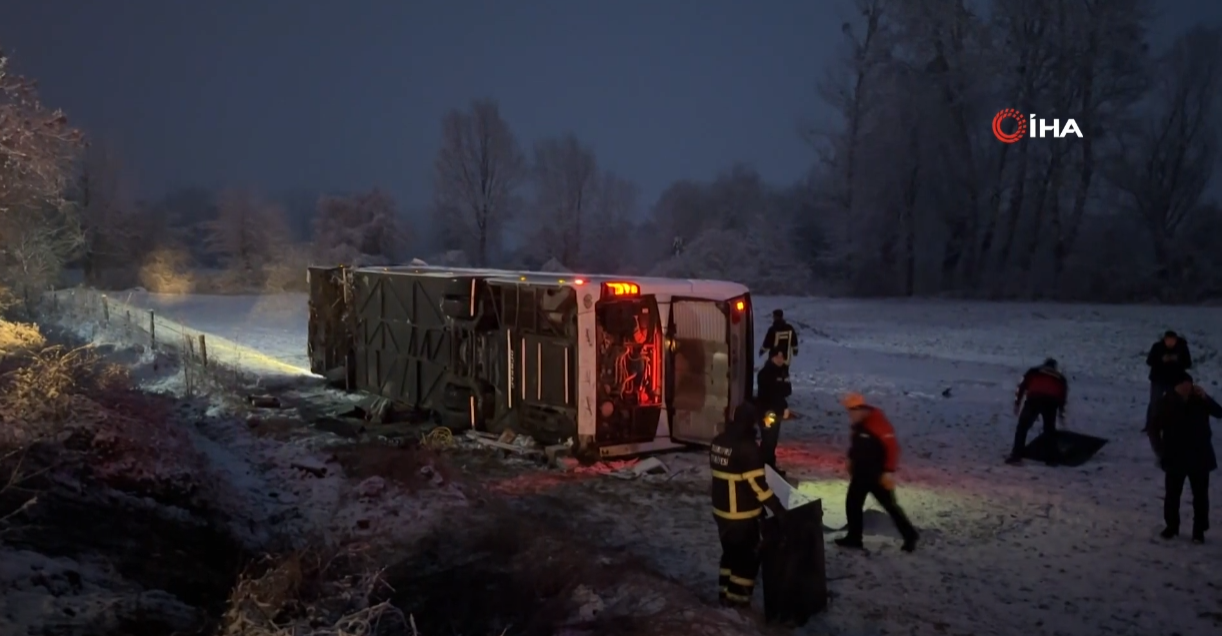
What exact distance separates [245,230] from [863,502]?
194 ft

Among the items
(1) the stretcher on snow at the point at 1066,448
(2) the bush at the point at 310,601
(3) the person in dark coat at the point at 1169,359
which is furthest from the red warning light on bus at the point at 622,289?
(3) the person in dark coat at the point at 1169,359

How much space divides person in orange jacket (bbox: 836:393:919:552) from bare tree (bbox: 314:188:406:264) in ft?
165

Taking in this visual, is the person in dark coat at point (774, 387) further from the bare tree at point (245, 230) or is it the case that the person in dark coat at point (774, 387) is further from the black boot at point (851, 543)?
the bare tree at point (245, 230)

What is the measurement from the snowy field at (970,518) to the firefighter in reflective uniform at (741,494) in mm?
721

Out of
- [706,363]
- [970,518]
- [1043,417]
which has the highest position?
[706,363]

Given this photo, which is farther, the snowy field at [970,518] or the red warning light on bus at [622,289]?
the red warning light on bus at [622,289]

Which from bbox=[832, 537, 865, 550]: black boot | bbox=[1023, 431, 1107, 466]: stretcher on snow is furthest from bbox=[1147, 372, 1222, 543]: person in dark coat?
bbox=[1023, 431, 1107, 466]: stretcher on snow

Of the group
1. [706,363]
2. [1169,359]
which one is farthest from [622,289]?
[1169,359]

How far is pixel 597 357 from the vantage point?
437 inches

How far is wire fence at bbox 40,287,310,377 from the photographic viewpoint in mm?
18484

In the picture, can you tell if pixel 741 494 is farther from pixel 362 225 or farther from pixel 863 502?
pixel 362 225

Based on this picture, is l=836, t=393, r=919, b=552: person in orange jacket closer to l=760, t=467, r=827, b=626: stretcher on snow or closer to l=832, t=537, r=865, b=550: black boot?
l=832, t=537, r=865, b=550: black boot

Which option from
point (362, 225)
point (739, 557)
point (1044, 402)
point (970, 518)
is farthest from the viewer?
point (362, 225)

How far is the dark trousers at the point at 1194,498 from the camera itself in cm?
821
